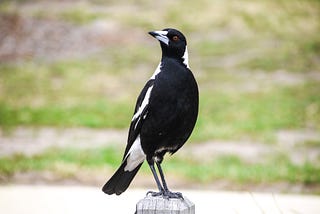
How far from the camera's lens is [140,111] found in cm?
423

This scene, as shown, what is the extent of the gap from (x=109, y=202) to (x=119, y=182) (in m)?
2.76

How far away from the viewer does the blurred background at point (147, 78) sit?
29.7 ft

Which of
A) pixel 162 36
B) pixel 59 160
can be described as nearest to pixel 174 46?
pixel 162 36

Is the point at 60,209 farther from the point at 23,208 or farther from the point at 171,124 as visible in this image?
the point at 171,124

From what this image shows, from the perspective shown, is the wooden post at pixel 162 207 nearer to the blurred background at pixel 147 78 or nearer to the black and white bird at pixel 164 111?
the black and white bird at pixel 164 111

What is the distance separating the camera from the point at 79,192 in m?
7.29

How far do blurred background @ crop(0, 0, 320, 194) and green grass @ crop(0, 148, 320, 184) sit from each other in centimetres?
2

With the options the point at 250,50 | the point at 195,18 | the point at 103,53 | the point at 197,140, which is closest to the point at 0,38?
the point at 103,53

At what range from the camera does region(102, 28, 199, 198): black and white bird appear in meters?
4.03

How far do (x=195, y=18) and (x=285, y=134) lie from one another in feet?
14.8

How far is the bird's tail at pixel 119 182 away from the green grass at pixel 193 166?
426 centimetres

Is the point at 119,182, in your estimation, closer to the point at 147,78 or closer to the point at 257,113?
the point at 257,113

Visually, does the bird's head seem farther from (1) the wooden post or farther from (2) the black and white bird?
(1) the wooden post

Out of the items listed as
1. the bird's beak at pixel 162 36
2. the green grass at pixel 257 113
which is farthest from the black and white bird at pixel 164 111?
the green grass at pixel 257 113
